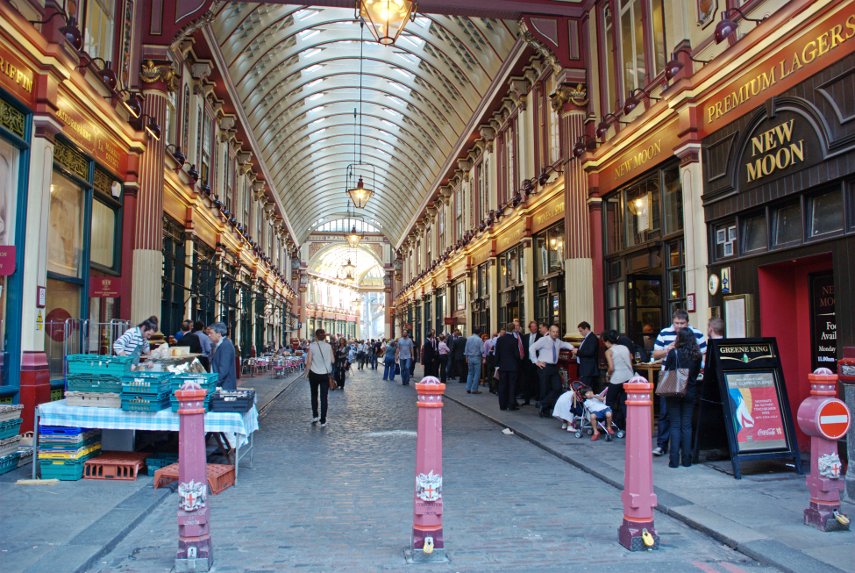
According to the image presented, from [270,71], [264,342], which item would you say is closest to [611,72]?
[270,71]

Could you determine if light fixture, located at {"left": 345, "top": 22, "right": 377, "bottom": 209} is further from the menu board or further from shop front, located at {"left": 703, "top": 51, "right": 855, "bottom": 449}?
the menu board

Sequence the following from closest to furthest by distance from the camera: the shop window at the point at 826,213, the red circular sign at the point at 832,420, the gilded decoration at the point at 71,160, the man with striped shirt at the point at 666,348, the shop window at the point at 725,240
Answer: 1. the red circular sign at the point at 832,420
2. the shop window at the point at 826,213
3. the man with striped shirt at the point at 666,348
4. the shop window at the point at 725,240
5. the gilded decoration at the point at 71,160

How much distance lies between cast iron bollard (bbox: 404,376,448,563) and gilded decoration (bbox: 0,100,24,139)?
6338 millimetres

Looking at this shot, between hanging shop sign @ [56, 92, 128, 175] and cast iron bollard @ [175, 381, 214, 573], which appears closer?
cast iron bollard @ [175, 381, 214, 573]

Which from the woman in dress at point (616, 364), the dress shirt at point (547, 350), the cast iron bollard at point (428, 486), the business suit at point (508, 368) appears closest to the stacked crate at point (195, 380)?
the cast iron bollard at point (428, 486)

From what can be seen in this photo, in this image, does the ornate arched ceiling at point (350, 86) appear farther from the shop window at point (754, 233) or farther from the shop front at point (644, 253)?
the shop window at point (754, 233)

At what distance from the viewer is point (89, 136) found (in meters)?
10.3

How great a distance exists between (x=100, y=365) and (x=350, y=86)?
23.0 meters

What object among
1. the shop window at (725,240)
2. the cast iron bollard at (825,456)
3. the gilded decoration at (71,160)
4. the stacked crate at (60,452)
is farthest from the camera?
the gilded decoration at (71,160)

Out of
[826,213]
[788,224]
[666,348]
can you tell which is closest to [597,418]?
[666,348]

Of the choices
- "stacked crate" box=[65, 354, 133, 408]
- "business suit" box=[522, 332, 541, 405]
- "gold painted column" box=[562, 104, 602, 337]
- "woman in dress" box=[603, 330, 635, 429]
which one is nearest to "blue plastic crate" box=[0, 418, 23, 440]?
"stacked crate" box=[65, 354, 133, 408]

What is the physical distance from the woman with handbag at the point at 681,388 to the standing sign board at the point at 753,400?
0.65 feet

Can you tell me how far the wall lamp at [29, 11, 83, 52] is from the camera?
27.9 ft

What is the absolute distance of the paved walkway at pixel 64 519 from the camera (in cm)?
423
